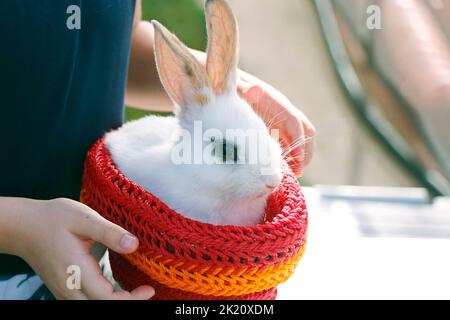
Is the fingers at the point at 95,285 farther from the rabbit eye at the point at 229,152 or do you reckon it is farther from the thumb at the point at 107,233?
the rabbit eye at the point at 229,152

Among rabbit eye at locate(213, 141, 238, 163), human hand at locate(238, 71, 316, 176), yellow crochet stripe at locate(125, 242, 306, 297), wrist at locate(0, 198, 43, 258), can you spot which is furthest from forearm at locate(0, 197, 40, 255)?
human hand at locate(238, 71, 316, 176)

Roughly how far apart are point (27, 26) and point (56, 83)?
87 mm

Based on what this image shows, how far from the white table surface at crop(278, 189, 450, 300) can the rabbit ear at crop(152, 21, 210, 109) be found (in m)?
0.30

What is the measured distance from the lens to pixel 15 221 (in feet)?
1.96

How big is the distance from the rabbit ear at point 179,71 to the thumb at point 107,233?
241 millimetres

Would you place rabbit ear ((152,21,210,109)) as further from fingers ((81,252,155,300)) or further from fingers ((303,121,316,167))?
fingers ((81,252,155,300))

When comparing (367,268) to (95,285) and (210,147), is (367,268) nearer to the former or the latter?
(210,147)

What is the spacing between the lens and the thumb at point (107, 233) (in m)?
0.54

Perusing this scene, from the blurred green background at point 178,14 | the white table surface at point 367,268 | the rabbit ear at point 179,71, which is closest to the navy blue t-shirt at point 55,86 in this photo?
the rabbit ear at point 179,71

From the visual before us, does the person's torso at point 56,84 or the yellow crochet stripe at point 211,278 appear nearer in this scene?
the yellow crochet stripe at point 211,278

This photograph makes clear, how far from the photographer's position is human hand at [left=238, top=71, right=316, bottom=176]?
790 mm

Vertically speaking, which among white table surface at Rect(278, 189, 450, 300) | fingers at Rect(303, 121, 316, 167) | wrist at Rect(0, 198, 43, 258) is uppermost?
fingers at Rect(303, 121, 316, 167)
